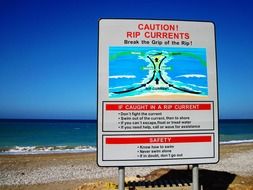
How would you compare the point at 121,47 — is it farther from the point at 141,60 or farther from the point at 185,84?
the point at 185,84

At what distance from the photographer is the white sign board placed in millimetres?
4238

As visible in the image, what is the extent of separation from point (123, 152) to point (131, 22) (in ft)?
6.08

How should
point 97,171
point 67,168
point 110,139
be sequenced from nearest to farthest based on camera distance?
point 110,139 < point 97,171 < point 67,168

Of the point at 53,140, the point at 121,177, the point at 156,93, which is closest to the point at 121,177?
the point at 121,177

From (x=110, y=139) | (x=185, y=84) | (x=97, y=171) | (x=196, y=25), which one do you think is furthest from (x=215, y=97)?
(x=97, y=171)

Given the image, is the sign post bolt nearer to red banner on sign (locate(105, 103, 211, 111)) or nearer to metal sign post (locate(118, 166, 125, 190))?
metal sign post (locate(118, 166, 125, 190))

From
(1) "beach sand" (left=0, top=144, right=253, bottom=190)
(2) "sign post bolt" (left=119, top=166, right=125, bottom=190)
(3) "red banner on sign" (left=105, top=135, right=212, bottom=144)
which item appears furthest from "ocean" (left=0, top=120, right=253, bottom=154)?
(3) "red banner on sign" (left=105, top=135, right=212, bottom=144)

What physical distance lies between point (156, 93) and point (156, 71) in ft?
1.05

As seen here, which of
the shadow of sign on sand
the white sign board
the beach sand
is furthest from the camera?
Answer: the beach sand

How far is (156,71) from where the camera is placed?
4.36 metres

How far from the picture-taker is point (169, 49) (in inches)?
174

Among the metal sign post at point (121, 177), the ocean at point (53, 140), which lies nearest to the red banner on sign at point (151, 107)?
the metal sign post at point (121, 177)

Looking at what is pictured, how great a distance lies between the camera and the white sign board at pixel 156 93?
4238mm

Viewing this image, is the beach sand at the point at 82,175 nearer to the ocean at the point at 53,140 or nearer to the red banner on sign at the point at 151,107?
the red banner on sign at the point at 151,107
